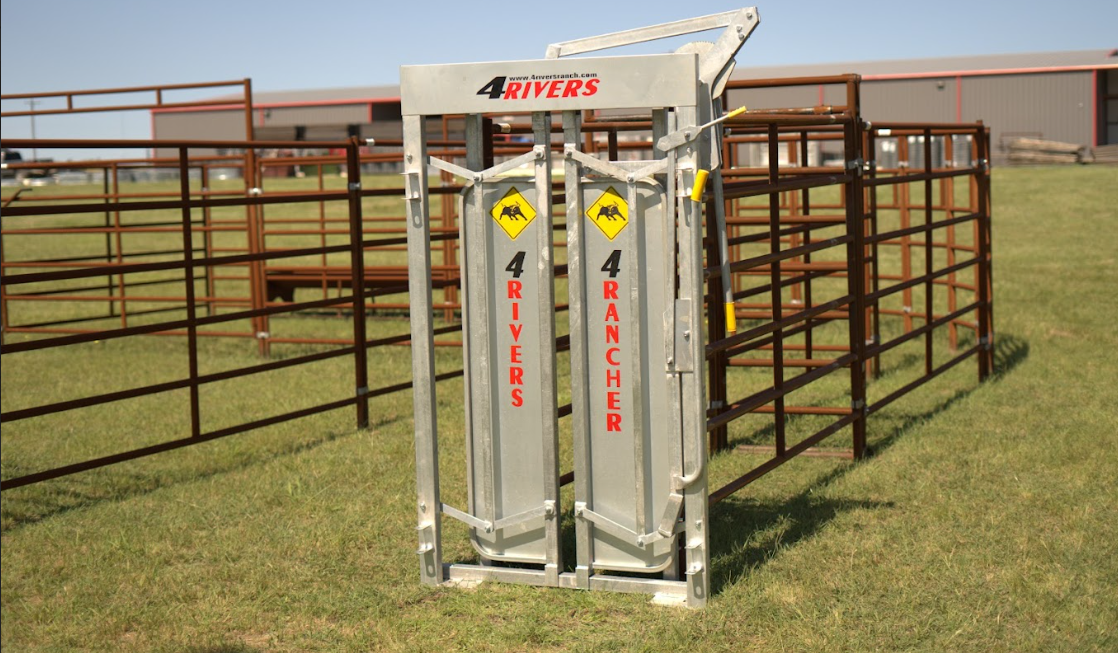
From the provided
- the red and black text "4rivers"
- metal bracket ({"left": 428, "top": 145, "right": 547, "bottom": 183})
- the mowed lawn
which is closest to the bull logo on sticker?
metal bracket ({"left": 428, "top": 145, "right": 547, "bottom": 183})

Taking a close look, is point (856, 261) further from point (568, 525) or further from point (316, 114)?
point (316, 114)

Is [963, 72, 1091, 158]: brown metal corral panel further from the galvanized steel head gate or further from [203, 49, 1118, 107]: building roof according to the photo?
the galvanized steel head gate

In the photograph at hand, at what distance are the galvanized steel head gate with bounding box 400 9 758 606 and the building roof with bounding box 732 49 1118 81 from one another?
3156cm

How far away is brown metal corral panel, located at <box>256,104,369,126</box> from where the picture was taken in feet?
170

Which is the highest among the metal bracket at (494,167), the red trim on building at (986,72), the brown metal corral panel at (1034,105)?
the red trim on building at (986,72)

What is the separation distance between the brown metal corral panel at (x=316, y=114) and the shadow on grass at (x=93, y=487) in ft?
149

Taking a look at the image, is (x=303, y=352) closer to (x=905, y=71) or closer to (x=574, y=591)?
(x=574, y=591)

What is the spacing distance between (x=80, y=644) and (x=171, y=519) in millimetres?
1627

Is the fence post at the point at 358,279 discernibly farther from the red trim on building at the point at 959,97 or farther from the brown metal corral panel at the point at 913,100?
the red trim on building at the point at 959,97

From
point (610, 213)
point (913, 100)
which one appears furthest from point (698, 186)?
point (913, 100)

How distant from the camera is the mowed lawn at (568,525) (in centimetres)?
440

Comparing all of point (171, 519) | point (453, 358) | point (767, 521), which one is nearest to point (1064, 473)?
point (767, 521)

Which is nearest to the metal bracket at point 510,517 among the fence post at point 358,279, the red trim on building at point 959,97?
the fence post at point 358,279

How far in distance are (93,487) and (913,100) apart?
36697 mm
